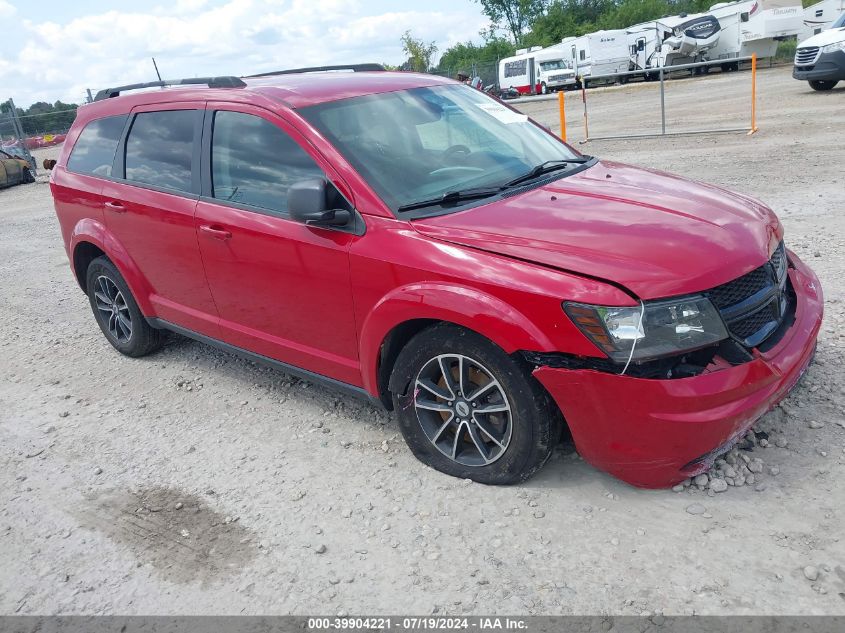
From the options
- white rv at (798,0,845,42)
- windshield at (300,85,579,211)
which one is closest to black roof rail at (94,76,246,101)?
windshield at (300,85,579,211)

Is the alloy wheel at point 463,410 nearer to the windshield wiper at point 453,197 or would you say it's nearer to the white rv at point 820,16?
the windshield wiper at point 453,197

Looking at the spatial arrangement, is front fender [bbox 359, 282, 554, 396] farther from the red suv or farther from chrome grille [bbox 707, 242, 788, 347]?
chrome grille [bbox 707, 242, 788, 347]

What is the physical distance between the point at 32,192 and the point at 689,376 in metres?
20.2

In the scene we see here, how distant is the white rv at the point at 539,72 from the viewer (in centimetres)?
4134

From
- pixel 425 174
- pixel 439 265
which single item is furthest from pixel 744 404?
pixel 425 174

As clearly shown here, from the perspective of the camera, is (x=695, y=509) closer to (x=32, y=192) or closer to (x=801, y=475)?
(x=801, y=475)

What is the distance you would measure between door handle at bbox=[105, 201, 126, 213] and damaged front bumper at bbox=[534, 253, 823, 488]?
126 inches

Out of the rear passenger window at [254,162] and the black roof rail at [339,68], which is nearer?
the rear passenger window at [254,162]

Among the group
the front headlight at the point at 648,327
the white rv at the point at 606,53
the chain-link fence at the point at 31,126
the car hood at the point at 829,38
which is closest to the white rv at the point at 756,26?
the white rv at the point at 606,53

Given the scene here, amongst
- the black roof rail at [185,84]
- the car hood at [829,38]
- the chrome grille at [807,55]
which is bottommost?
the chrome grille at [807,55]

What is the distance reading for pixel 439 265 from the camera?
125 inches

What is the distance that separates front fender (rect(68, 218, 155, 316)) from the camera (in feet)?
16.3

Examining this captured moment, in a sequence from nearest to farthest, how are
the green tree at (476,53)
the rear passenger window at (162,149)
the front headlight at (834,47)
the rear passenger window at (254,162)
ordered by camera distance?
1. the rear passenger window at (254,162)
2. the rear passenger window at (162,149)
3. the front headlight at (834,47)
4. the green tree at (476,53)

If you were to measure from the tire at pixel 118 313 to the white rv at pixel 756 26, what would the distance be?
33070 mm
